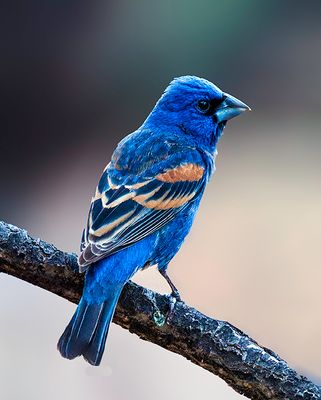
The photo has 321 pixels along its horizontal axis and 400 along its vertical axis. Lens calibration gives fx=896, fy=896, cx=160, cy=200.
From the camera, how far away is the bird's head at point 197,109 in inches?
166

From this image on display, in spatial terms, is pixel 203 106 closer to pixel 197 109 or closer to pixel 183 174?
pixel 197 109

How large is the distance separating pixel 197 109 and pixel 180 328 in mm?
1281

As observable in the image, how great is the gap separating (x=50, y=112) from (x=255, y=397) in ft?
12.8

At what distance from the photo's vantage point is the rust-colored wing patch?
386 centimetres

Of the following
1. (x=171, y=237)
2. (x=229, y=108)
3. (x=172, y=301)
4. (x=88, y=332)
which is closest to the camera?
(x=88, y=332)

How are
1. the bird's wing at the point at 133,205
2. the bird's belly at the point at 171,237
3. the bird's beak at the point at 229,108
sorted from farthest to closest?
the bird's beak at the point at 229,108, the bird's belly at the point at 171,237, the bird's wing at the point at 133,205

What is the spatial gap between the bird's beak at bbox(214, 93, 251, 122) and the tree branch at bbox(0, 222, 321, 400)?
1127 mm

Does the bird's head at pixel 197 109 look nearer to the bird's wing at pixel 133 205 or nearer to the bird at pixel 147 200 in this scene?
the bird at pixel 147 200

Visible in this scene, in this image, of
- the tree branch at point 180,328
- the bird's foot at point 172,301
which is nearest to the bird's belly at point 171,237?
the bird's foot at point 172,301

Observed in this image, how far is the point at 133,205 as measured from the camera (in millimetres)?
3660

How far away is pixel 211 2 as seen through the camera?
21.7ft

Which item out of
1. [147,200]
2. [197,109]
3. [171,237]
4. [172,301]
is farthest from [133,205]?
[197,109]

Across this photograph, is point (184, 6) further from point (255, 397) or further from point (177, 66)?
point (255, 397)

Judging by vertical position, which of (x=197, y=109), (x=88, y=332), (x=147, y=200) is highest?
(x=197, y=109)
